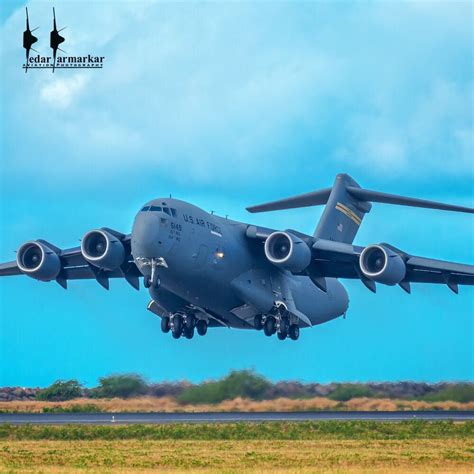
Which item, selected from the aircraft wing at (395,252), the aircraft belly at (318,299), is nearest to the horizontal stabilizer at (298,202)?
the aircraft belly at (318,299)

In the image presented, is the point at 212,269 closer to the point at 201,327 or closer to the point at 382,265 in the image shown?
the point at 201,327

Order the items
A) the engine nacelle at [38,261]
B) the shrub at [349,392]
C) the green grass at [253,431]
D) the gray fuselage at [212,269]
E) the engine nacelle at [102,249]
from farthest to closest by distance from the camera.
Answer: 1. the shrub at [349,392]
2. the engine nacelle at [38,261]
3. the engine nacelle at [102,249]
4. the gray fuselage at [212,269]
5. the green grass at [253,431]

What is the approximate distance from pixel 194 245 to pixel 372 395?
312 inches

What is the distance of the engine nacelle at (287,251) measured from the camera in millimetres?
31203

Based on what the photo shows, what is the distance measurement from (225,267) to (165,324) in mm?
2940

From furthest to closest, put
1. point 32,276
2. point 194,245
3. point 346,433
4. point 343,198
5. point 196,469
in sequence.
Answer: point 343,198, point 32,276, point 194,245, point 346,433, point 196,469

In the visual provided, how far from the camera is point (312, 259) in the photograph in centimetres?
3288

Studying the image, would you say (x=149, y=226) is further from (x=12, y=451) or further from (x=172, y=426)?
(x=12, y=451)

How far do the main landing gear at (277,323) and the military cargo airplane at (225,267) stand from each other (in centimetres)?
3

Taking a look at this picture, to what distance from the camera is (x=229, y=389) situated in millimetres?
34000

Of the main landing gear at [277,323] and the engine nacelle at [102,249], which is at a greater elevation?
the engine nacelle at [102,249]

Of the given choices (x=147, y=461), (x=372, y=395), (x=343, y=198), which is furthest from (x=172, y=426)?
(x=343, y=198)

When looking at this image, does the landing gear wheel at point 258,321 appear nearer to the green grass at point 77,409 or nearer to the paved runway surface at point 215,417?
the paved runway surface at point 215,417

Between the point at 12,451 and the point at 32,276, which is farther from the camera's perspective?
the point at 32,276
